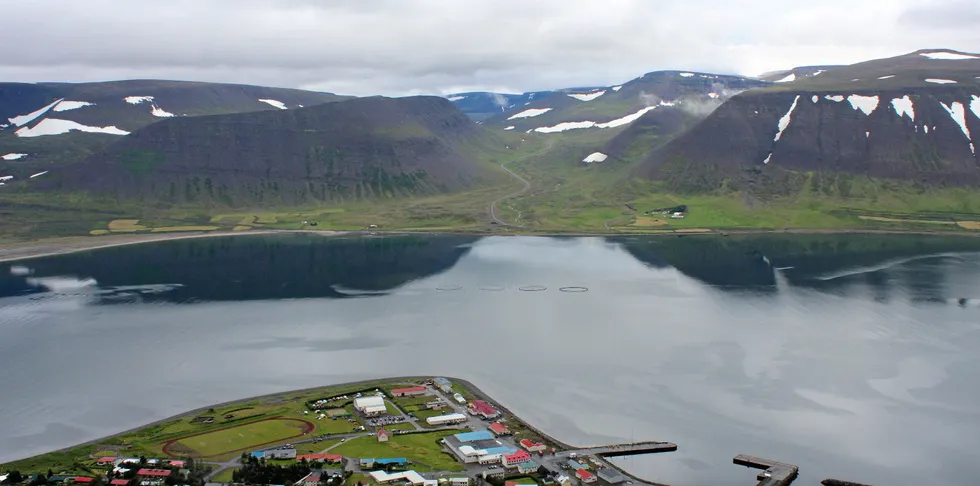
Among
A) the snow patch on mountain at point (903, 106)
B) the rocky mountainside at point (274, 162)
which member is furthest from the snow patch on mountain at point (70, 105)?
the snow patch on mountain at point (903, 106)

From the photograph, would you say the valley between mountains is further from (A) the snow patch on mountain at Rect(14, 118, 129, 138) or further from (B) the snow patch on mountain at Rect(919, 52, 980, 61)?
(A) the snow patch on mountain at Rect(14, 118, 129, 138)

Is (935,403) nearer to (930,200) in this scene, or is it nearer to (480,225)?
(480,225)

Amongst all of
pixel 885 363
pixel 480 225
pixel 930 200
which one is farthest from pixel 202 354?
pixel 930 200

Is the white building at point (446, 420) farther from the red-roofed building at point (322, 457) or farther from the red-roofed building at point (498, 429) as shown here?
the red-roofed building at point (322, 457)

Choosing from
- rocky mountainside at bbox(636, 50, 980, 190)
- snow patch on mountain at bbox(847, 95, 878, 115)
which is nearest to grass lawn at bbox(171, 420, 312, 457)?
rocky mountainside at bbox(636, 50, 980, 190)

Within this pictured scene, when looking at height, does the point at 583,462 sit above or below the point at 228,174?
below

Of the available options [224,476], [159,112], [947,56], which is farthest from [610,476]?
[159,112]
